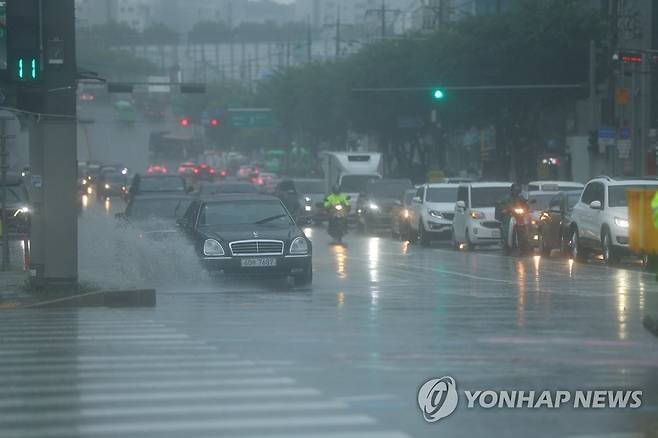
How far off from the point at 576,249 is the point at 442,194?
10.4 meters

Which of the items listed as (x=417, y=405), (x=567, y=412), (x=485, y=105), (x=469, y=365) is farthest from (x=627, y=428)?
(x=485, y=105)

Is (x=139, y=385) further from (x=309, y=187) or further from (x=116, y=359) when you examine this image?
(x=309, y=187)

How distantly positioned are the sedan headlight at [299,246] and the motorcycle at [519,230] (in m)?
12.0

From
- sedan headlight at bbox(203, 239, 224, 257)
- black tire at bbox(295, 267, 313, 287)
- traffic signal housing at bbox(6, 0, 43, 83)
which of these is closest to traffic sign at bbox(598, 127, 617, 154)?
black tire at bbox(295, 267, 313, 287)

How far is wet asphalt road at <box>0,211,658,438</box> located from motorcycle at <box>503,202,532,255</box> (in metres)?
11.1

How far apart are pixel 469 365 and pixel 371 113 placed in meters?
64.6

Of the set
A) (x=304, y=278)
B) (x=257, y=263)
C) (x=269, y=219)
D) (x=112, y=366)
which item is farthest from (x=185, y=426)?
(x=269, y=219)

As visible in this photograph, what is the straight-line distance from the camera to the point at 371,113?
77000mm

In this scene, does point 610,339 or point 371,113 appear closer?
point 610,339

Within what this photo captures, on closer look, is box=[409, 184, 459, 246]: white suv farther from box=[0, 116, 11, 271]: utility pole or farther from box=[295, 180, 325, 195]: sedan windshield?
box=[295, 180, 325, 195]: sedan windshield

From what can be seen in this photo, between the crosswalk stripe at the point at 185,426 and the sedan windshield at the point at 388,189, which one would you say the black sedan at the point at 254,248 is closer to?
the crosswalk stripe at the point at 185,426

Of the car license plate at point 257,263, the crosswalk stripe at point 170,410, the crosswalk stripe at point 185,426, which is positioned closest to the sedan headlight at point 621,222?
the car license plate at point 257,263

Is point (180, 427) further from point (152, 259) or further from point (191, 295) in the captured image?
point (152, 259)

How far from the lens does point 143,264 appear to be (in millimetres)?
24594
